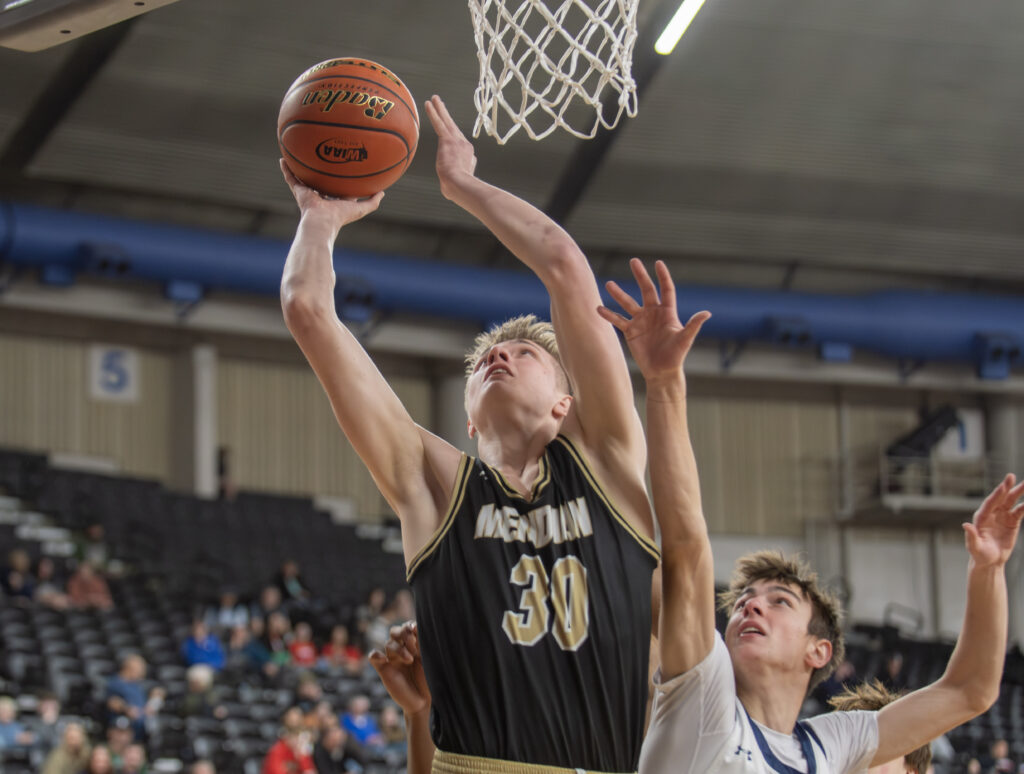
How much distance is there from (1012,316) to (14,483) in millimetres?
13299

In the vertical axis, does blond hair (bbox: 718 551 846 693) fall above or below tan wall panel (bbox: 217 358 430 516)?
below

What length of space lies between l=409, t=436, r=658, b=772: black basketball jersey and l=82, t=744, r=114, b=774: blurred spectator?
628cm

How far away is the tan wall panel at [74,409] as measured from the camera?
17641mm

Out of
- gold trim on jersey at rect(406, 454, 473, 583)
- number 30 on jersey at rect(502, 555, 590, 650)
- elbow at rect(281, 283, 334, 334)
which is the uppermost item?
elbow at rect(281, 283, 334, 334)

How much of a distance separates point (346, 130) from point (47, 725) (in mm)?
6893

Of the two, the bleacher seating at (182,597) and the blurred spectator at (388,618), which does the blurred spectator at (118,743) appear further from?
the blurred spectator at (388,618)

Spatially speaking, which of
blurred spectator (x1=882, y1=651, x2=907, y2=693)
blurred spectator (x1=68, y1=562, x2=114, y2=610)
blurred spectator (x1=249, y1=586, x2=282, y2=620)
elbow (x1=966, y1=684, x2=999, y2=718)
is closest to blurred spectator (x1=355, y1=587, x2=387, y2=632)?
blurred spectator (x1=249, y1=586, x2=282, y2=620)

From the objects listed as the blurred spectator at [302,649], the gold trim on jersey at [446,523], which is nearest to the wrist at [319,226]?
the gold trim on jersey at [446,523]

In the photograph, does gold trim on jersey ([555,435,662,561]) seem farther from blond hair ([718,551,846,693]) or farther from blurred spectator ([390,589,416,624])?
blurred spectator ([390,589,416,624])

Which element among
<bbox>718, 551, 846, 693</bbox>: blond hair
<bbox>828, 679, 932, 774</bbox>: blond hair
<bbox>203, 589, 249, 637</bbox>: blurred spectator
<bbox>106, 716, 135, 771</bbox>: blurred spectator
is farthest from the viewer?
<bbox>203, 589, 249, 637</bbox>: blurred spectator

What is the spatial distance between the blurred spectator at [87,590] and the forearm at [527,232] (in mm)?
9806

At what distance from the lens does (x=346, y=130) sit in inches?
110

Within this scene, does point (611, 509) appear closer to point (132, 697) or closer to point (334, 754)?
point (334, 754)

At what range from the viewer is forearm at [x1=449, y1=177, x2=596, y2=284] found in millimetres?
2465
